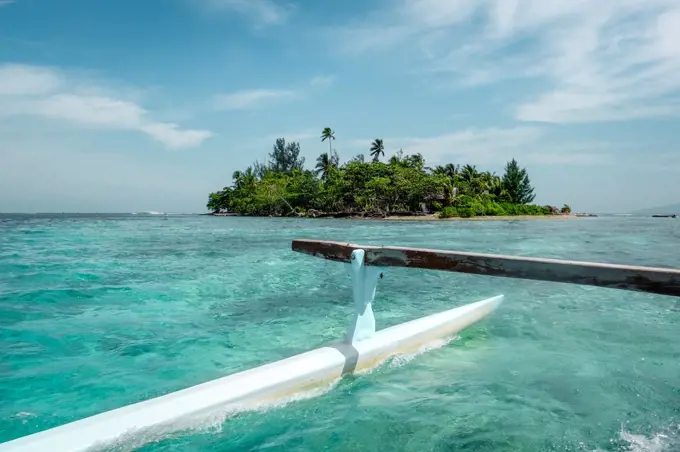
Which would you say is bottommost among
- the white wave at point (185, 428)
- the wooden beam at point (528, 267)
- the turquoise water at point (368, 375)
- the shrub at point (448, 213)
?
the turquoise water at point (368, 375)

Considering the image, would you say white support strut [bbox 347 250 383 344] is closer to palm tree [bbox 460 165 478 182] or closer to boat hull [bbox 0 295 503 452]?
boat hull [bbox 0 295 503 452]

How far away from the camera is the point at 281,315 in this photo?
654 cm

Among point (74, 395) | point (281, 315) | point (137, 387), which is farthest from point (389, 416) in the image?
point (281, 315)

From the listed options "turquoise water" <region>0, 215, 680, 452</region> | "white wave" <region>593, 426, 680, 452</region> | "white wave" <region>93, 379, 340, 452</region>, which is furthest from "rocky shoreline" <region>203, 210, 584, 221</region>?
"white wave" <region>93, 379, 340, 452</region>

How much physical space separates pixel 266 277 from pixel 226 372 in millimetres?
6145

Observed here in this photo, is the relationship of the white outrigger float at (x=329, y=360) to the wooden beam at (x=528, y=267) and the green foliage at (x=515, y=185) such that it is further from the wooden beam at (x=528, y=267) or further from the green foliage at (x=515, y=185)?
the green foliage at (x=515, y=185)

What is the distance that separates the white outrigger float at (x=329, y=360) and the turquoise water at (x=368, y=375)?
110 millimetres

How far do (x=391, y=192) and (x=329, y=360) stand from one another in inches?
2169

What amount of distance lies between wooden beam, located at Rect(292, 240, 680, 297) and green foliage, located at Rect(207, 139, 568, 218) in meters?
53.5

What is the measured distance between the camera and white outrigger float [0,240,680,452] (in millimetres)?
2266

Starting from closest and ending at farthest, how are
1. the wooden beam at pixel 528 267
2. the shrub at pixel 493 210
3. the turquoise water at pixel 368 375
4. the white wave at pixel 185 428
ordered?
the wooden beam at pixel 528 267 → the white wave at pixel 185 428 → the turquoise water at pixel 368 375 → the shrub at pixel 493 210

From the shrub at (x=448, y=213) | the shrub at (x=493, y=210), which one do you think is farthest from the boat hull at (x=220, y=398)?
the shrub at (x=493, y=210)

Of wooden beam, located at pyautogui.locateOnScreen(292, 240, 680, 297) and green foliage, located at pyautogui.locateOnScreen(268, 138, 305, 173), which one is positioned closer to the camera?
wooden beam, located at pyautogui.locateOnScreen(292, 240, 680, 297)

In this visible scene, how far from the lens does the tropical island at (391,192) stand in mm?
57906
